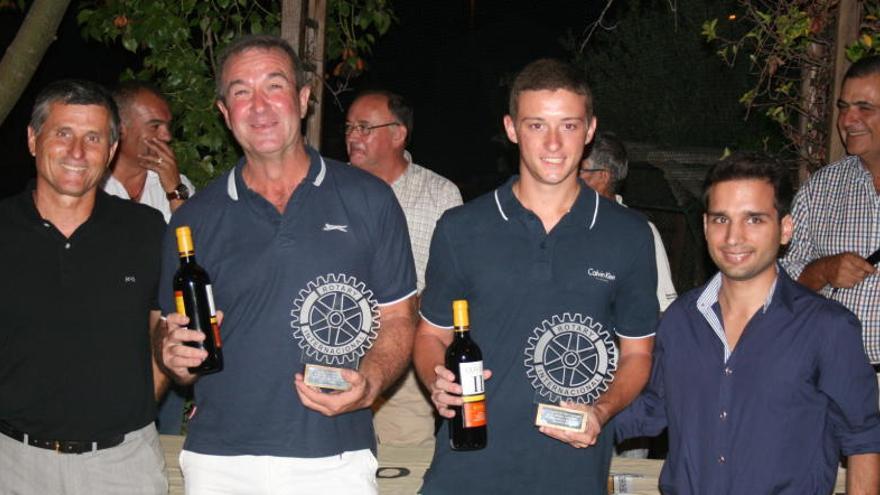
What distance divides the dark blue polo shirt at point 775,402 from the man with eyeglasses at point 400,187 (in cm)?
296

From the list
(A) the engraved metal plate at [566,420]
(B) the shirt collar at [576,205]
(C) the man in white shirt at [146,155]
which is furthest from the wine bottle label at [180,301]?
(C) the man in white shirt at [146,155]

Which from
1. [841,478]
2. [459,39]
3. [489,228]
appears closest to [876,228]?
[841,478]

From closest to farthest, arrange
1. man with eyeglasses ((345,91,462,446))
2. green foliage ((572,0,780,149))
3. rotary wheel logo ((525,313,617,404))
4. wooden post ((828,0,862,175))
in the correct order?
rotary wheel logo ((525,313,617,404)), wooden post ((828,0,862,175)), man with eyeglasses ((345,91,462,446)), green foliage ((572,0,780,149))

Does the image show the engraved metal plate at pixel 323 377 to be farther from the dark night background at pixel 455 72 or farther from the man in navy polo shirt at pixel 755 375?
the dark night background at pixel 455 72

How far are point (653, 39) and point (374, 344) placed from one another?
30.5 feet

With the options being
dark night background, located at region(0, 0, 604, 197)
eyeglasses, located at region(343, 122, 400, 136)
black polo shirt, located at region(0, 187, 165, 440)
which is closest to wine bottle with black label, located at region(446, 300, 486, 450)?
black polo shirt, located at region(0, 187, 165, 440)

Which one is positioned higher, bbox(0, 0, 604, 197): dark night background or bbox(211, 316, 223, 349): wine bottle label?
bbox(0, 0, 604, 197): dark night background

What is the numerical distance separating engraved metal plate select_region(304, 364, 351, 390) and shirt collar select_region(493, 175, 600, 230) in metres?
0.79

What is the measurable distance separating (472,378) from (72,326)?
152cm

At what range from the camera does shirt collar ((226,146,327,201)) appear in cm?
354

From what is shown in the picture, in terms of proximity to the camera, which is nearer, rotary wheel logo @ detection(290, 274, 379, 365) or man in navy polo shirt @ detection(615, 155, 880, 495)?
man in navy polo shirt @ detection(615, 155, 880, 495)

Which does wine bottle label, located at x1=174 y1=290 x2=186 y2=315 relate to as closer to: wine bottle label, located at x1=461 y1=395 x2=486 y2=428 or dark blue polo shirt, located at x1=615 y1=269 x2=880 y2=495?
wine bottle label, located at x1=461 y1=395 x2=486 y2=428

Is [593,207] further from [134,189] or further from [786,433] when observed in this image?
[134,189]

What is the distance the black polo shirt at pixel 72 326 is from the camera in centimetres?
361
